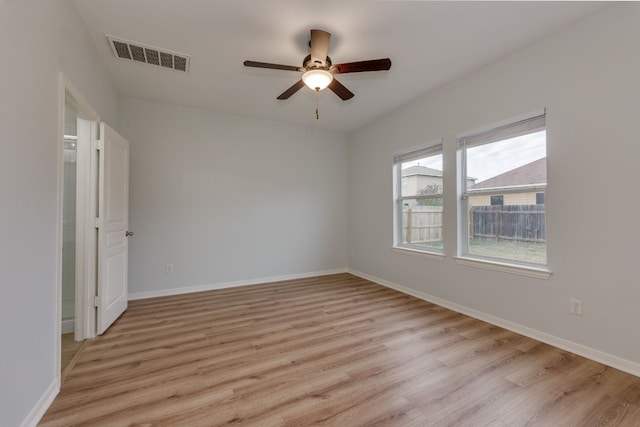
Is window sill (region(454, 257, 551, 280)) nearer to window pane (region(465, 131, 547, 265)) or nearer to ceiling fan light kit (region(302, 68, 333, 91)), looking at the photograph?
window pane (region(465, 131, 547, 265))

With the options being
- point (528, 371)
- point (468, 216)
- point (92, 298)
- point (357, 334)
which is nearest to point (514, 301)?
point (528, 371)

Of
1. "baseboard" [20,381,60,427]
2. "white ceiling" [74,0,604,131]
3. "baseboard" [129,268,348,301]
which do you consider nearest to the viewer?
"baseboard" [20,381,60,427]

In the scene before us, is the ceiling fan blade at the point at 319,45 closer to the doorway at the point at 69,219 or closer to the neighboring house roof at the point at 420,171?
the neighboring house roof at the point at 420,171

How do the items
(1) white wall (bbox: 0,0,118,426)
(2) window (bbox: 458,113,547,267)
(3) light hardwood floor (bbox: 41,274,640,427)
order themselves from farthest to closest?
1. (2) window (bbox: 458,113,547,267)
2. (3) light hardwood floor (bbox: 41,274,640,427)
3. (1) white wall (bbox: 0,0,118,426)

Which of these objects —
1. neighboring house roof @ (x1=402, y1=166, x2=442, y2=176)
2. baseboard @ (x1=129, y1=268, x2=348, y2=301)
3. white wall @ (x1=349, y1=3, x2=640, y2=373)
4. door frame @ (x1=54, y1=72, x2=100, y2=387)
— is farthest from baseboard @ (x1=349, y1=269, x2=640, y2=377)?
door frame @ (x1=54, y1=72, x2=100, y2=387)

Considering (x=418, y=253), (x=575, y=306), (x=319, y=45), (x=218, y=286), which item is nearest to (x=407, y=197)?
(x=418, y=253)

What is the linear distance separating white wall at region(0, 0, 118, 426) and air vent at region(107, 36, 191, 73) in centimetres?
60

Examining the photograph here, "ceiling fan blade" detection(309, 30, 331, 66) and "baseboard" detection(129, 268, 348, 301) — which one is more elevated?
"ceiling fan blade" detection(309, 30, 331, 66)

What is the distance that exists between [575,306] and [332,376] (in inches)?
83.4

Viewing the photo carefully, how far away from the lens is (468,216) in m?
3.25

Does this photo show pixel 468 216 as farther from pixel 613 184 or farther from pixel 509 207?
pixel 613 184

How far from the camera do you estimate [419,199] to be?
3.99 meters

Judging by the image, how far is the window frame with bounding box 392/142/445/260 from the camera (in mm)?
3594

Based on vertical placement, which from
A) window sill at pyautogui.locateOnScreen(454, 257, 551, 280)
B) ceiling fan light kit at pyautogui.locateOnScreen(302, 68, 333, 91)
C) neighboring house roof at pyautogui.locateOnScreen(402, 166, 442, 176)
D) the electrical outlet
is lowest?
the electrical outlet
